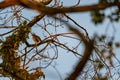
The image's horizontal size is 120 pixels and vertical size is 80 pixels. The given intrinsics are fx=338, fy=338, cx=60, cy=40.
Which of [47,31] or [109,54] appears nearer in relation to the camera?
[109,54]

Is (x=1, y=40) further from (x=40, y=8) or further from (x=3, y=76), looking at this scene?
(x=40, y=8)

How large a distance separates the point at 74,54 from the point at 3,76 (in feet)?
4.87

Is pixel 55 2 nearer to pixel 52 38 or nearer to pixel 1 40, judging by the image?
pixel 52 38

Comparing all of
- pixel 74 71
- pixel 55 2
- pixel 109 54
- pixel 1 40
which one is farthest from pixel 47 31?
pixel 74 71

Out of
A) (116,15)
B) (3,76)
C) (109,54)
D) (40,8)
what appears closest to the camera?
(40,8)

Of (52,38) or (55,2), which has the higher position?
(55,2)

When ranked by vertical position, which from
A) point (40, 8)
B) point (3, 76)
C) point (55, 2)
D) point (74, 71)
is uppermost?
point (40, 8)

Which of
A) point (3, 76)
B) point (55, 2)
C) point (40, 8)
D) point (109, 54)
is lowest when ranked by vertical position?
point (3, 76)

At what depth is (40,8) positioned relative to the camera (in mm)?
2527

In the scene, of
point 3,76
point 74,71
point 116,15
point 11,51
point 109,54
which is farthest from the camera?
point 11,51

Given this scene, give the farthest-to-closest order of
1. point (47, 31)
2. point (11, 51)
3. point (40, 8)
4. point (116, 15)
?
point (47, 31) → point (11, 51) → point (116, 15) → point (40, 8)

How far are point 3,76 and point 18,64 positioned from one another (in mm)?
385

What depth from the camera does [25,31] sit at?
675 centimetres

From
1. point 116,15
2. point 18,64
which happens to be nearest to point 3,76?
point 18,64
